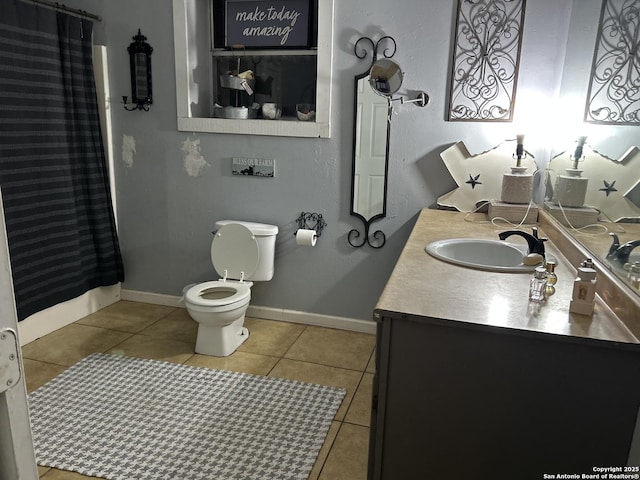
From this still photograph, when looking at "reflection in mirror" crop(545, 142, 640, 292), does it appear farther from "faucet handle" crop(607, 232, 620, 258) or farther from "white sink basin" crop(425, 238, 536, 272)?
"white sink basin" crop(425, 238, 536, 272)

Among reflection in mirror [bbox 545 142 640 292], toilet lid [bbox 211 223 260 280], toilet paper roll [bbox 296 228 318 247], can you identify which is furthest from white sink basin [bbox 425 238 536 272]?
toilet lid [bbox 211 223 260 280]

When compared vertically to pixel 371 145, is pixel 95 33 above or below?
above

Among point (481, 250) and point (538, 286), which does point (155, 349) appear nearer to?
point (481, 250)

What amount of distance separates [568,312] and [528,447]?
0.38 meters

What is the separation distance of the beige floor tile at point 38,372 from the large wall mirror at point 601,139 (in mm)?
2532

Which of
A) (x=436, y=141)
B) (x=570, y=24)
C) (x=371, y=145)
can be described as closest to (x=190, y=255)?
(x=371, y=145)

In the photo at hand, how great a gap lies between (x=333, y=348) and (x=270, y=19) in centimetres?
201

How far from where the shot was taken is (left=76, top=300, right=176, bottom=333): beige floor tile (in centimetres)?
325

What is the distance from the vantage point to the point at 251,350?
296cm

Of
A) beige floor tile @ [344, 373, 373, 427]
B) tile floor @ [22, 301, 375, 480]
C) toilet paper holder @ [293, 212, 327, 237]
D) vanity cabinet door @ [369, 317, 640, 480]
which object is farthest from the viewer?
toilet paper holder @ [293, 212, 327, 237]

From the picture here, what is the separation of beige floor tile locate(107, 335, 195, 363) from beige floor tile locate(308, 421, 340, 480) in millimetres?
1009

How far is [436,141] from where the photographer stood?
284 cm

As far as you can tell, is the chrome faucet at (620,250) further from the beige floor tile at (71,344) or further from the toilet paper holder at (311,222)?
the beige floor tile at (71,344)

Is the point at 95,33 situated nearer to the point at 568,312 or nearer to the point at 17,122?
the point at 17,122
